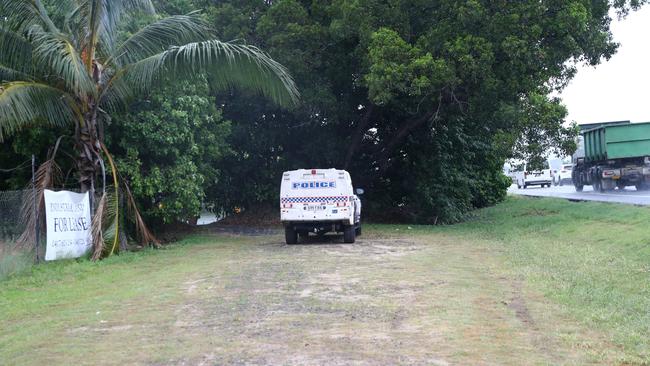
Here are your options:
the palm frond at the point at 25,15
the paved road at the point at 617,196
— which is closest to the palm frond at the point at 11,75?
the palm frond at the point at 25,15

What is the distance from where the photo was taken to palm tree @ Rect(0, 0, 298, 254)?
627 inches

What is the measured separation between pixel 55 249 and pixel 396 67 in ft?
36.7

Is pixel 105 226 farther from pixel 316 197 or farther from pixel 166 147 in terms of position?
pixel 316 197

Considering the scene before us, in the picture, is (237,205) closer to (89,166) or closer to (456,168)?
(456,168)

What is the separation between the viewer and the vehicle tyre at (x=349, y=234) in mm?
20219

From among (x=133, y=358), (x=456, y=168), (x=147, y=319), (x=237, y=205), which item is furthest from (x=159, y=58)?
(x=456, y=168)

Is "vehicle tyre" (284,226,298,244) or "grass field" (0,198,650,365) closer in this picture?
"grass field" (0,198,650,365)

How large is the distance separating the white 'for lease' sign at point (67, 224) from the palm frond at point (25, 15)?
162 inches

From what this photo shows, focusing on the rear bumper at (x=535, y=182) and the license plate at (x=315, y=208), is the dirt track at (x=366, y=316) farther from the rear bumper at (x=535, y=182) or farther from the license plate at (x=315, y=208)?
the rear bumper at (x=535, y=182)

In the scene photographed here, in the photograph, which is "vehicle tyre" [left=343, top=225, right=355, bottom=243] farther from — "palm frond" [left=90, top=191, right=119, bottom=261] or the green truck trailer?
the green truck trailer

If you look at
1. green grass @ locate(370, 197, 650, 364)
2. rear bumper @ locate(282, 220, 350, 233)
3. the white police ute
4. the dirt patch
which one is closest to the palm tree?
the white police ute

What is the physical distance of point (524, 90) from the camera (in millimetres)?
22422

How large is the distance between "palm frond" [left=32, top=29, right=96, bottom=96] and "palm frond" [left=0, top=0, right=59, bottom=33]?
591 mm

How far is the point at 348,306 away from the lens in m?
9.86
